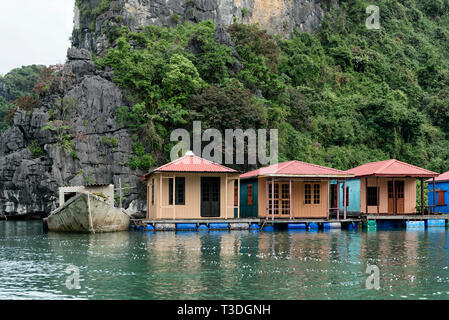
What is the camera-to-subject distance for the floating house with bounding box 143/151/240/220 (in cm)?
2728

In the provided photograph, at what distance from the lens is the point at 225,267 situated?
14703mm

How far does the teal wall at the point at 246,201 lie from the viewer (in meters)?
30.7

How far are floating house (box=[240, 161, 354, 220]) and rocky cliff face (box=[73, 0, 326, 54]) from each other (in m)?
26.7

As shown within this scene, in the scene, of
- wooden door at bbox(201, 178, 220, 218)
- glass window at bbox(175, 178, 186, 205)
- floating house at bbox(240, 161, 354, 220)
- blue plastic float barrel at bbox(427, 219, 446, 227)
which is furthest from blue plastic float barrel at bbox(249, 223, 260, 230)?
blue plastic float barrel at bbox(427, 219, 446, 227)

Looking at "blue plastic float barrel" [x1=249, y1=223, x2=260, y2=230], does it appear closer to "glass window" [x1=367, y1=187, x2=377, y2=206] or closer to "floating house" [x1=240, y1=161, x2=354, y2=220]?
"floating house" [x1=240, y1=161, x2=354, y2=220]

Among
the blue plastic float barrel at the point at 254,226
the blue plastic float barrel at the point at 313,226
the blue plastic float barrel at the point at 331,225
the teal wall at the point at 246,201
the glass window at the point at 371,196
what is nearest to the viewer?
the blue plastic float barrel at the point at 254,226

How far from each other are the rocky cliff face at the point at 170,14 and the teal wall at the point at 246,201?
23.6 metres

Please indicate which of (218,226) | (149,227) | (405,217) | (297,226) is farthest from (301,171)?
(149,227)

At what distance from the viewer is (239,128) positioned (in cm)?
3988

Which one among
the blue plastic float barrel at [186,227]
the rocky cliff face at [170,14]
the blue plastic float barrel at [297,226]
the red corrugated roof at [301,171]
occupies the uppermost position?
the rocky cliff face at [170,14]

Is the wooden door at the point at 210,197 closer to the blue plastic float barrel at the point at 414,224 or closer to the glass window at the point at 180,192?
the glass window at the point at 180,192

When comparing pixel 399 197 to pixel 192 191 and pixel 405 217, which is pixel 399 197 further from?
pixel 192 191

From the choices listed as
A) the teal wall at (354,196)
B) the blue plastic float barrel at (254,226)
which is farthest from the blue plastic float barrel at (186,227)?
the teal wall at (354,196)

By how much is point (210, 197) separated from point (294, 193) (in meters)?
4.75
